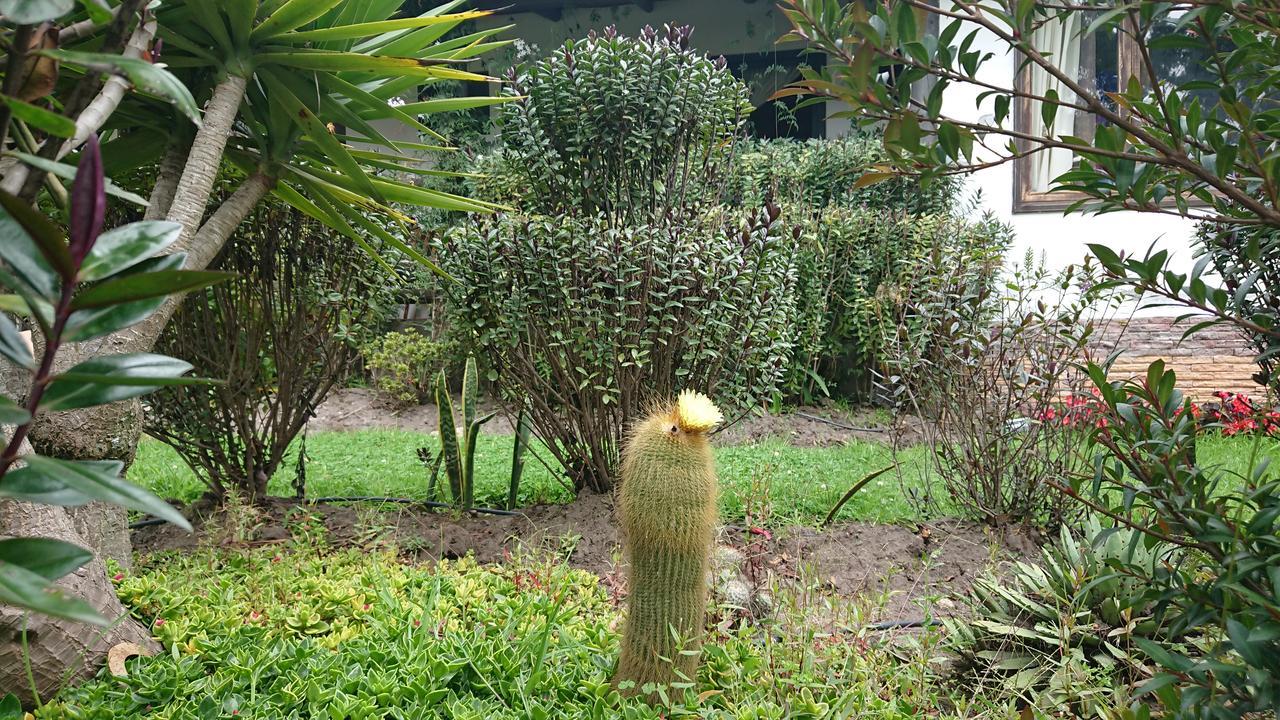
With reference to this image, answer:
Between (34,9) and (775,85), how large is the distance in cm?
1117

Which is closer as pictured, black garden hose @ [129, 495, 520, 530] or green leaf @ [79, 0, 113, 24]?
green leaf @ [79, 0, 113, 24]

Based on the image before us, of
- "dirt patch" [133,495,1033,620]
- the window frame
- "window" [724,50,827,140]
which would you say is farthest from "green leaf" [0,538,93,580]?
"window" [724,50,827,140]

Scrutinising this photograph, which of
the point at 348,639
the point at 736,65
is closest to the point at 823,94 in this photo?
the point at 348,639

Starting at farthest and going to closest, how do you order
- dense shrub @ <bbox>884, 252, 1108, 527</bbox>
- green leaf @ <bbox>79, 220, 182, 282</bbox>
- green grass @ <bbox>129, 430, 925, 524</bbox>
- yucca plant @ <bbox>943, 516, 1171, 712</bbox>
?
green grass @ <bbox>129, 430, 925, 524</bbox> < dense shrub @ <bbox>884, 252, 1108, 527</bbox> < yucca plant @ <bbox>943, 516, 1171, 712</bbox> < green leaf @ <bbox>79, 220, 182, 282</bbox>

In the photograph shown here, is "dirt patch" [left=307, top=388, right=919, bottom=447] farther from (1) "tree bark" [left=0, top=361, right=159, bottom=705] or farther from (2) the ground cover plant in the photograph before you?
(1) "tree bark" [left=0, top=361, right=159, bottom=705]

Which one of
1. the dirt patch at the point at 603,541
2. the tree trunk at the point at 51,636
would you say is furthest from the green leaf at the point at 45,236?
the dirt patch at the point at 603,541

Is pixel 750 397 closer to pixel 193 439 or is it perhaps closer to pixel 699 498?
pixel 699 498

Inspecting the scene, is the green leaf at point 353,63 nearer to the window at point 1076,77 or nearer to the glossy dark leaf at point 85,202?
the glossy dark leaf at point 85,202

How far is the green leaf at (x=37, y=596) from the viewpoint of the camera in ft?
1.64

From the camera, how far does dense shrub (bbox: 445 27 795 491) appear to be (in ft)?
12.9

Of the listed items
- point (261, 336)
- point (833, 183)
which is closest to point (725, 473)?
point (261, 336)

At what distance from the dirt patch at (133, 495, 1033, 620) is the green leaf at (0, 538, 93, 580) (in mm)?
2687

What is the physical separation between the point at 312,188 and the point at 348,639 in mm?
1505

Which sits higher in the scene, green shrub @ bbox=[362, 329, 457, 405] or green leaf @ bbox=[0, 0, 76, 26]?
green leaf @ bbox=[0, 0, 76, 26]
